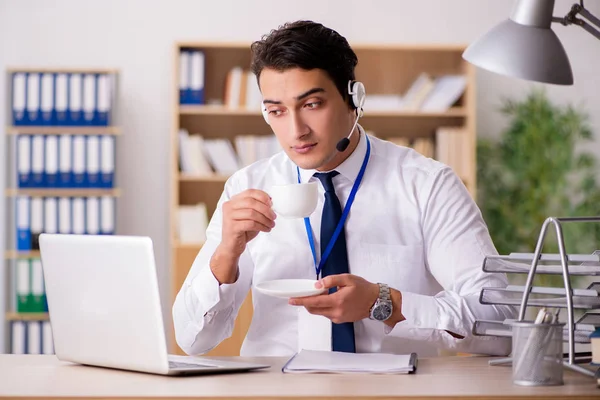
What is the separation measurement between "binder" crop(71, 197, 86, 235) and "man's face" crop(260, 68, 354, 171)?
8.62ft

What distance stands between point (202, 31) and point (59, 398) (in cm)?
380

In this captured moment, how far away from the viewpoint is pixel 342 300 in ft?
4.94

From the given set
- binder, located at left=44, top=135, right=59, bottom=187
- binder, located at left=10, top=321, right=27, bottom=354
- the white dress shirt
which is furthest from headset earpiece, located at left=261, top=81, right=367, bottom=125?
binder, located at left=10, top=321, right=27, bottom=354

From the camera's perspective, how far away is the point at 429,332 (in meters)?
1.68

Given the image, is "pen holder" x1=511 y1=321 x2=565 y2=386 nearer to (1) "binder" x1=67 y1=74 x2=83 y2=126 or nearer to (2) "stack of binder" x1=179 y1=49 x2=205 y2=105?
(2) "stack of binder" x1=179 y1=49 x2=205 y2=105

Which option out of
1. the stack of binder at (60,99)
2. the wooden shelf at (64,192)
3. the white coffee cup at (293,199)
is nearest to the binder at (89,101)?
the stack of binder at (60,99)

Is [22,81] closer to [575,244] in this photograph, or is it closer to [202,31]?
[202,31]

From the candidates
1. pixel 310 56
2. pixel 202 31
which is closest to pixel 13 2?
pixel 202 31

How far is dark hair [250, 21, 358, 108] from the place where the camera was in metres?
1.90

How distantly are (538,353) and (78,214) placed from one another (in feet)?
11.3

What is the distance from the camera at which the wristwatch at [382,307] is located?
1.60 metres

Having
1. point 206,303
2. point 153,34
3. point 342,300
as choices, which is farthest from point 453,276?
point 153,34

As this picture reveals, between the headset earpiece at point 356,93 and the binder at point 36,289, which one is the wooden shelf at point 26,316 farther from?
the headset earpiece at point 356,93

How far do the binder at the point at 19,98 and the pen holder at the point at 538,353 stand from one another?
11.9 feet
